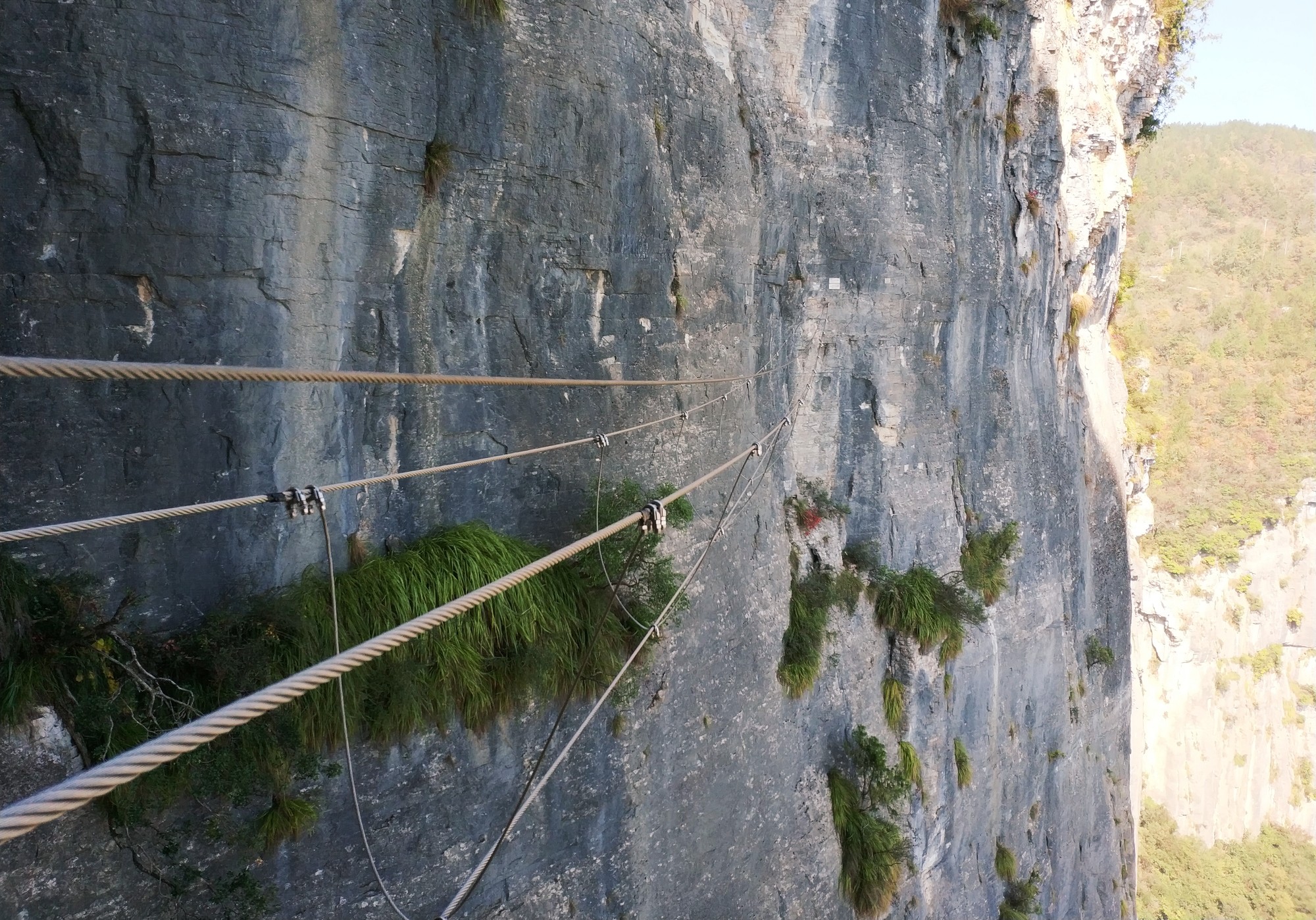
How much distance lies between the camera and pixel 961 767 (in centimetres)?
1044

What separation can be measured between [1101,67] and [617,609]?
45.3 feet

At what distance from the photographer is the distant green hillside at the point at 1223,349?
38094 mm

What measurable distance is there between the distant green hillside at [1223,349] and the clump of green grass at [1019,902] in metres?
14.1

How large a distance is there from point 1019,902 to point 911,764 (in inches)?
162

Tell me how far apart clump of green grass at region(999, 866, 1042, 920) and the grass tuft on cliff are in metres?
27.6

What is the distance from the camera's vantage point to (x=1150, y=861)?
35.7m

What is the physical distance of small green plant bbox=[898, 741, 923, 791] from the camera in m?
9.27

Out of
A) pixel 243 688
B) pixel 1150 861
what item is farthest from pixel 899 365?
pixel 1150 861

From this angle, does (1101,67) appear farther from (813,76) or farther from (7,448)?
(7,448)

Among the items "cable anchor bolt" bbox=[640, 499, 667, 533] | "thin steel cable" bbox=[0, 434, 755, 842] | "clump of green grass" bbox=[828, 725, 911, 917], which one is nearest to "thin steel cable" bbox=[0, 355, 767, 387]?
"cable anchor bolt" bbox=[640, 499, 667, 533]

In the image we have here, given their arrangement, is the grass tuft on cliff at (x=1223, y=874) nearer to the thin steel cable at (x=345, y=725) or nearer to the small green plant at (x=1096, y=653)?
the small green plant at (x=1096, y=653)

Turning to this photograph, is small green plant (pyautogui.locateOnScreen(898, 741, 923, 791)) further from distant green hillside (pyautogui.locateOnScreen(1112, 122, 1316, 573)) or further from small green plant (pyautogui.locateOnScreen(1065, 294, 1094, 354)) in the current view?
distant green hillside (pyautogui.locateOnScreen(1112, 122, 1316, 573))

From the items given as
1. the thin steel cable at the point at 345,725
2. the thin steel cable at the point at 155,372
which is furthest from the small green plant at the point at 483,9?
the thin steel cable at the point at 345,725

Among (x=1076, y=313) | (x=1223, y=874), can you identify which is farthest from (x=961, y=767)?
(x=1223, y=874)
